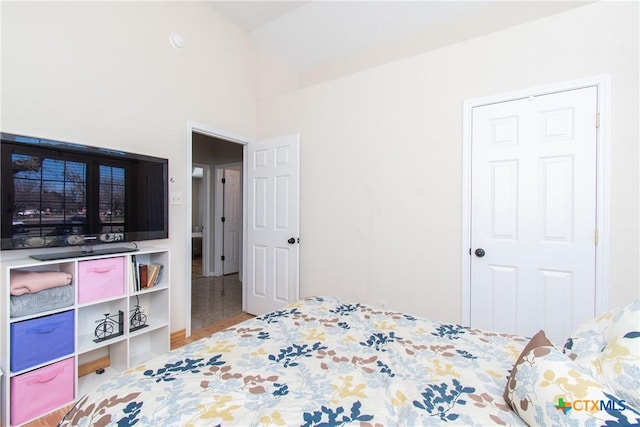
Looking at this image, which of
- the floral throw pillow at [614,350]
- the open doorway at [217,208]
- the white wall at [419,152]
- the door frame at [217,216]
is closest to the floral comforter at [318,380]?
the floral throw pillow at [614,350]

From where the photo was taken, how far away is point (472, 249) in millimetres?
2309

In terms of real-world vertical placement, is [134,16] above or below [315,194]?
above

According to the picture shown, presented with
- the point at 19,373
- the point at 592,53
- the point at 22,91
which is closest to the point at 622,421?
the point at 592,53

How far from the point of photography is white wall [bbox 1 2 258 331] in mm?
1868

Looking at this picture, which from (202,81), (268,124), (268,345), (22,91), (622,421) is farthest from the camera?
(268,124)

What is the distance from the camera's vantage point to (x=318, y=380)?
1048 millimetres

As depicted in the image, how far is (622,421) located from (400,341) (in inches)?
30.7

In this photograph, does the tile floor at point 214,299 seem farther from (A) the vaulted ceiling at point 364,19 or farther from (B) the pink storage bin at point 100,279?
(A) the vaulted ceiling at point 364,19

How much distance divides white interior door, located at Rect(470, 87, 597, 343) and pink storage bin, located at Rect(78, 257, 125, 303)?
2.63 m

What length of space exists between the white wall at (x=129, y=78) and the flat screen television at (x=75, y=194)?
0.65ft

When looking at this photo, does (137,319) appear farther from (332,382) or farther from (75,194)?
(332,382)

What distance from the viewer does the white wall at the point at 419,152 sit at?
186 cm

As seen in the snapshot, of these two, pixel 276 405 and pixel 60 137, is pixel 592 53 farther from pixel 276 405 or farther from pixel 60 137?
pixel 60 137

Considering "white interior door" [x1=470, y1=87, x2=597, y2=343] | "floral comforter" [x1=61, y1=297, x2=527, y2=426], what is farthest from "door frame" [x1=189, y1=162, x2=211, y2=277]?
"white interior door" [x1=470, y1=87, x2=597, y2=343]
